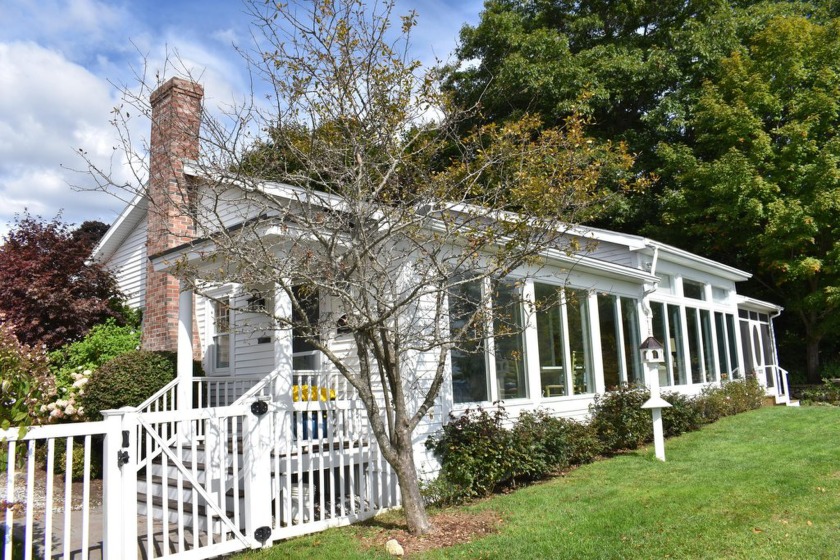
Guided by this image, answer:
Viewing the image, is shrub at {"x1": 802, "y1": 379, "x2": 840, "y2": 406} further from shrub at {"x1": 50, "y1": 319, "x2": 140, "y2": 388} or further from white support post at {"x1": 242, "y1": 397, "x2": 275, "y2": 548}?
shrub at {"x1": 50, "y1": 319, "x2": 140, "y2": 388}

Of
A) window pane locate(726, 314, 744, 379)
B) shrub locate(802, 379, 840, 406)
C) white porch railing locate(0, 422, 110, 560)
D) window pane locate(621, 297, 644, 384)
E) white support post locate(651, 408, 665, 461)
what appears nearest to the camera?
white porch railing locate(0, 422, 110, 560)

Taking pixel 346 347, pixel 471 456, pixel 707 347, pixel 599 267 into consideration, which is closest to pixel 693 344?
pixel 707 347

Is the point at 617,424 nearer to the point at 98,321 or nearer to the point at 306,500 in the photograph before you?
the point at 306,500

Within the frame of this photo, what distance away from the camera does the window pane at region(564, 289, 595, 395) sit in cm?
1080

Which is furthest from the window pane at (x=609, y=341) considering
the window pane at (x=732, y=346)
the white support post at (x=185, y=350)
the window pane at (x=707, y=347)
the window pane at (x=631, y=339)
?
the white support post at (x=185, y=350)

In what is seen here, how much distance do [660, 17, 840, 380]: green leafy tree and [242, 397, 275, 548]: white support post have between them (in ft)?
54.8

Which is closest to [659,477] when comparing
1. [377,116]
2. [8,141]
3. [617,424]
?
[617,424]

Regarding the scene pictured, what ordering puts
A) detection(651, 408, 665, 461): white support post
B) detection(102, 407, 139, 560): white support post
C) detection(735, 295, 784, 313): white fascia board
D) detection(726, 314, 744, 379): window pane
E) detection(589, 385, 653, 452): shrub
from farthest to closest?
detection(735, 295, 784, 313): white fascia board → detection(726, 314, 744, 379): window pane → detection(589, 385, 653, 452): shrub → detection(651, 408, 665, 461): white support post → detection(102, 407, 139, 560): white support post

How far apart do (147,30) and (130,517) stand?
502 centimetres

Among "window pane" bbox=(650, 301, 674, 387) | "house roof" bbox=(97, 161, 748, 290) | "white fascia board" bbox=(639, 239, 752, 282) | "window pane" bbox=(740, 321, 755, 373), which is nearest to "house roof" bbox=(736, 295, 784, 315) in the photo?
"window pane" bbox=(740, 321, 755, 373)

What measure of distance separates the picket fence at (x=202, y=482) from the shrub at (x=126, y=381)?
2.84 ft

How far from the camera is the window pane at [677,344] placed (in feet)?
47.0

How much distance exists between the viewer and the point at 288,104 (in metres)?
6.78

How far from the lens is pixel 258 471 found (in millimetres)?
6211
